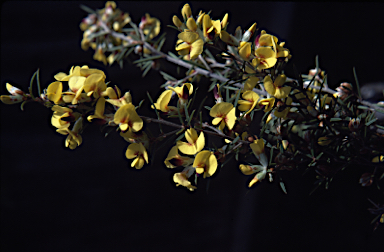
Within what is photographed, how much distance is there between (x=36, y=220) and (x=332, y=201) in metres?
1.53

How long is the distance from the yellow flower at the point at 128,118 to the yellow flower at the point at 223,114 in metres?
0.12

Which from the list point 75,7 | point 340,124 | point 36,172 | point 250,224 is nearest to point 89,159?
point 36,172

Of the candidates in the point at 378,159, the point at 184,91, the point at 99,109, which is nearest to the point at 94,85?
the point at 99,109

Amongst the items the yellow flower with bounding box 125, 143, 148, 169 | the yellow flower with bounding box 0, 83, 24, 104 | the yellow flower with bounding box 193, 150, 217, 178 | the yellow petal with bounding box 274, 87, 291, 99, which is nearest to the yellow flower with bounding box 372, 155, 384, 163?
the yellow petal with bounding box 274, 87, 291, 99

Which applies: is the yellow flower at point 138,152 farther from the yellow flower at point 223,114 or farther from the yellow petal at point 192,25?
the yellow petal at point 192,25

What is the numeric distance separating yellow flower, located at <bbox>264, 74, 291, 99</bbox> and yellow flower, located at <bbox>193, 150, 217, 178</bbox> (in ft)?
0.49

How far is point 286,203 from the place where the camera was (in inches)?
46.8

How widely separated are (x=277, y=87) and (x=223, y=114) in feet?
0.36

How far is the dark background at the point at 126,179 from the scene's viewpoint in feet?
4.63

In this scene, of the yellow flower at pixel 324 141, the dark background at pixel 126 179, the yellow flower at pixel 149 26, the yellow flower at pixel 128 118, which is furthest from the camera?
the dark background at pixel 126 179

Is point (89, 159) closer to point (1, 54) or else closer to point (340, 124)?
point (1, 54)

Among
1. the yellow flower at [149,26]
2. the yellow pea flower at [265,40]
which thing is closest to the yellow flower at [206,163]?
the yellow pea flower at [265,40]

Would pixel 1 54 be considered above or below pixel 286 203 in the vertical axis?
above

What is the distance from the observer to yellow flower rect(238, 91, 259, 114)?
0.44m
